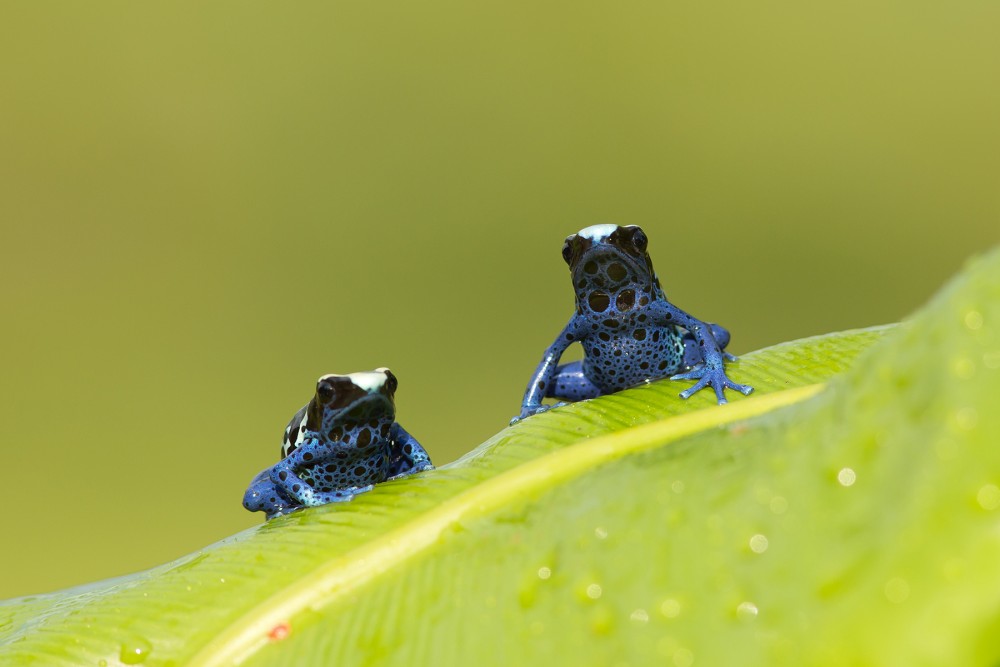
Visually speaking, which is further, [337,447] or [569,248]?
[569,248]

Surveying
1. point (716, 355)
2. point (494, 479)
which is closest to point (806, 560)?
point (494, 479)

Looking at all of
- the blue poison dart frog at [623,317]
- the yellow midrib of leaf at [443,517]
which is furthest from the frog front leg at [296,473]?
the yellow midrib of leaf at [443,517]

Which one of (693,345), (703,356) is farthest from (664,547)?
(693,345)

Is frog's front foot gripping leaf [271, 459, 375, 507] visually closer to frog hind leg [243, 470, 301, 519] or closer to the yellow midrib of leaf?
frog hind leg [243, 470, 301, 519]

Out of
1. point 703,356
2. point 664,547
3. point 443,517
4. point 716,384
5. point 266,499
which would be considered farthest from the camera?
point 266,499

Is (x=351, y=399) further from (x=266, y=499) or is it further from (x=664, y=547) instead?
(x=664, y=547)

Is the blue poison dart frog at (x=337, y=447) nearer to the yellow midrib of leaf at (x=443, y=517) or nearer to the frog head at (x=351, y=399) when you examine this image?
the frog head at (x=351, y=399)
